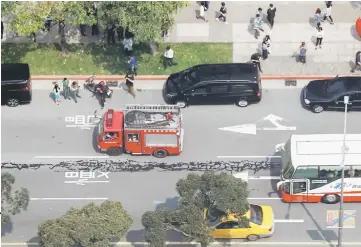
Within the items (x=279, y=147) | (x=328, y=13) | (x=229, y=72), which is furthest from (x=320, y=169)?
(x=328, y=13)

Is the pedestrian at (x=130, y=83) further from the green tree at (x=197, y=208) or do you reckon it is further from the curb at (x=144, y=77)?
the green tree at (x=197, y=208)

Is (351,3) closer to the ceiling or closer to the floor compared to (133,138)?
closer to the ceiling

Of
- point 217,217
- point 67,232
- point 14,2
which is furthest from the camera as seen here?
point 14,2

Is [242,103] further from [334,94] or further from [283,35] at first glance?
[283,35]

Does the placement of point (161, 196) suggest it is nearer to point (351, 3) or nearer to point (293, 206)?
point (293, 206)

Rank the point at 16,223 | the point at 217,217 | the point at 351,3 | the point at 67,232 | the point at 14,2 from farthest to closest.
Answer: the point at 351,3, the point at 14,2, the point at 16,223, the point at 217,217, the point at 67,232

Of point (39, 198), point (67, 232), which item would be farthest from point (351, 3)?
point (67, 232)
